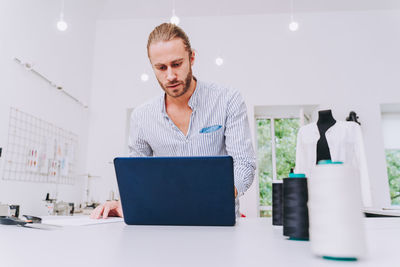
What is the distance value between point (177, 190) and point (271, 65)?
11.7 ft

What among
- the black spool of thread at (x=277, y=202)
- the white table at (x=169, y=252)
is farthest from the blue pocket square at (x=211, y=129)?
the white table at (x=169, y=252)

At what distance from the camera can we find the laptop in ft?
2.72

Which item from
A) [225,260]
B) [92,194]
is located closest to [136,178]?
[225,260]

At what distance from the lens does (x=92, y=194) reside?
3.89 m

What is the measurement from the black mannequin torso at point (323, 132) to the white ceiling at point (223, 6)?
2066 mm

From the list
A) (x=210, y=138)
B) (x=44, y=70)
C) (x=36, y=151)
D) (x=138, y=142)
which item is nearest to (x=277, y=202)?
(x=210, y=138)

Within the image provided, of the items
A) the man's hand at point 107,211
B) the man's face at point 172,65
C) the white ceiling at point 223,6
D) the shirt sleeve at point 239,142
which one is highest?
the white ceiling at point 223,6

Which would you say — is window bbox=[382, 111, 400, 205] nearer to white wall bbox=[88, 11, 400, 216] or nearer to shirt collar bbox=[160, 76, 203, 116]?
white wall bbox=[88, 11, 400, 216]

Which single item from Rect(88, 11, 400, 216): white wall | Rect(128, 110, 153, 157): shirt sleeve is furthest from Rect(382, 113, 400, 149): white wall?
Rect(128, 110, 153, 157): shirt sleeve

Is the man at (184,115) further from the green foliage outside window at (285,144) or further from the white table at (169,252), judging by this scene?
the green foliage outside window at (285,144)

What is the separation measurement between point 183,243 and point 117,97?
384 centimetres

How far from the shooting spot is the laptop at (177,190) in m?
0.83

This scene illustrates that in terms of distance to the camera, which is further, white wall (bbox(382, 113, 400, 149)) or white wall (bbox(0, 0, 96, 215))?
white wall (bbox(382, 113, 400, 149))

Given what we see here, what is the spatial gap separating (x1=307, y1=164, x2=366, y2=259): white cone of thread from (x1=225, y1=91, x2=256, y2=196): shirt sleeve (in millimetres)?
812
